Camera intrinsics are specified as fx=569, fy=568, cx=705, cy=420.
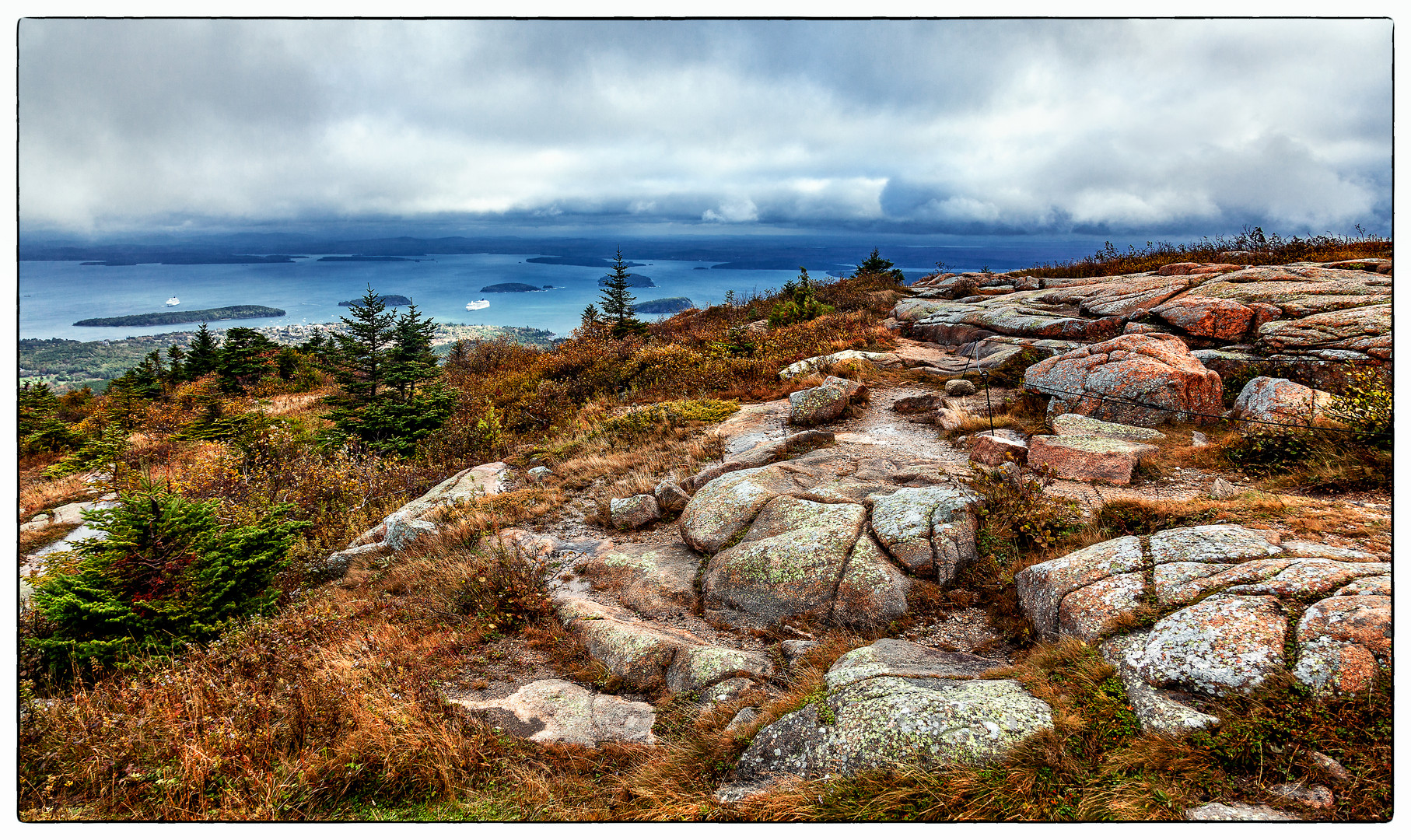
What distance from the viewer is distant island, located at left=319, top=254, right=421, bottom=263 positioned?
Answer: 11.1m

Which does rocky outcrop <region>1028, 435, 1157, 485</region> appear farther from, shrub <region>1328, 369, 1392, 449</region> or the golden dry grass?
the golden dry grass

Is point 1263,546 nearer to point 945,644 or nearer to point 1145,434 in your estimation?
point 945,644

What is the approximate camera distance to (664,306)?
98.0 feet

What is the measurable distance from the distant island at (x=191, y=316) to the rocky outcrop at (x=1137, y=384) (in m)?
14.5

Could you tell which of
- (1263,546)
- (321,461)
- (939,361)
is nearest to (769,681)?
(1263,546)

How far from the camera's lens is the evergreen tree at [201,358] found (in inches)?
1051

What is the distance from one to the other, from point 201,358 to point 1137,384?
3595 centimetres

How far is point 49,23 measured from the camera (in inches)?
166

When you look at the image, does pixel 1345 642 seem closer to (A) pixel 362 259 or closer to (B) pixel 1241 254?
(A) pixel 362 259

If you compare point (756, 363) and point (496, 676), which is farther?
point (756, 363)

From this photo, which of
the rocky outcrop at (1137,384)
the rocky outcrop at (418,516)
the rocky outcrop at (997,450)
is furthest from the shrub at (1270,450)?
the rocky outcrop at (418,516)

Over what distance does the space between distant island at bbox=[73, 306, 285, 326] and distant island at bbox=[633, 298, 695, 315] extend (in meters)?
13.0

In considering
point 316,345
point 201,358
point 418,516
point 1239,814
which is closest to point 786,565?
point 1239,814

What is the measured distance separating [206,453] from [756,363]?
44.5 ft
